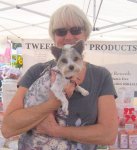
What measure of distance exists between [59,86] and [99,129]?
261mm

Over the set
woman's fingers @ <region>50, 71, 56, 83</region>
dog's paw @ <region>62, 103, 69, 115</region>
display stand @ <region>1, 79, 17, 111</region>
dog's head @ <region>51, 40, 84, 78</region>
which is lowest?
display stand @ <region>1, 79, 17, 111</region>

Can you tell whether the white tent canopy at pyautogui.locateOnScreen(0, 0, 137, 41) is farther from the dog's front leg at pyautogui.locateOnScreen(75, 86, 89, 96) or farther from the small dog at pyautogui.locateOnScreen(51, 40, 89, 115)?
the dog's front leg at pyautogui.locateOnScreen(75, 86, 89, 96)

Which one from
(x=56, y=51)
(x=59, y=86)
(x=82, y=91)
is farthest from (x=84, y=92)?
(x=56, y=51)

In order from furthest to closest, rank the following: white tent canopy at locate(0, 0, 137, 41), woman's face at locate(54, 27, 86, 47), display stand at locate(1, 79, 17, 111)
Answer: white tent canopy at locate(0, 0, 137, 41), display stand at locate(1, 79, 17, 111), woman's face at locate(54, 27, 86, 47)

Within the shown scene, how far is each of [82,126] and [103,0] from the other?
4.31 metres

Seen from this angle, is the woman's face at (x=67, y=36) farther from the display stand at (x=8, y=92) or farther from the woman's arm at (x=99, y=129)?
the display stand at (x=8, y=92)

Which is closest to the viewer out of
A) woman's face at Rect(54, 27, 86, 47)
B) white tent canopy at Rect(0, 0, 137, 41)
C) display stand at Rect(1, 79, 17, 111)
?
woman's face at Rect(54, 27, 86, 47)

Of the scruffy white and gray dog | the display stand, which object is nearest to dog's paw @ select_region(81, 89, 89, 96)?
the scruffy white and gray dog

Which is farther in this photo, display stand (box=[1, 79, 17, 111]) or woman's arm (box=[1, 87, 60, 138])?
display stand (box=[1, 79, 17, 111])

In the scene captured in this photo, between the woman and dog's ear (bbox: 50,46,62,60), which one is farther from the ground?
dog's ear (bbox: 50,46,62,60)

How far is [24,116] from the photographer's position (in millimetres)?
1446

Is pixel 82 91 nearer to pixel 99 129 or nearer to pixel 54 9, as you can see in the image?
pixel 99 129

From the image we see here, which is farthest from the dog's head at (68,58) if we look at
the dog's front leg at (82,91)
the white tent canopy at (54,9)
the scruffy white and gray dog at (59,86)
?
the white tent canopy at (54,9)

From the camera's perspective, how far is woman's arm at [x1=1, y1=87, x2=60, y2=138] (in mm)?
1439
